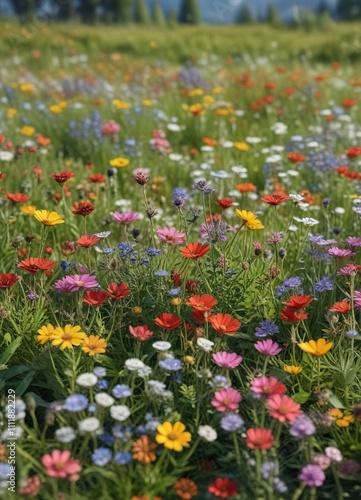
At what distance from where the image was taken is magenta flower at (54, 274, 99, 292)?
7.90 ft

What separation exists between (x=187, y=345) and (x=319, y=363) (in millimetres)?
505

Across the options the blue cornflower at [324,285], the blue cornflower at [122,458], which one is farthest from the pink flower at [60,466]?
the blue cornflower at [324,285]

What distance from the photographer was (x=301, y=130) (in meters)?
5.55

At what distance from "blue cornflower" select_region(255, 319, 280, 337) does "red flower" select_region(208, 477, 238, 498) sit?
673 mm

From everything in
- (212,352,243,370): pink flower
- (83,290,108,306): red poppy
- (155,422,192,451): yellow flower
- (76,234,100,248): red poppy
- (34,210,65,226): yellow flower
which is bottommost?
(155,422,192,451): yellow flower

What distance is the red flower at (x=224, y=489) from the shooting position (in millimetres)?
1802

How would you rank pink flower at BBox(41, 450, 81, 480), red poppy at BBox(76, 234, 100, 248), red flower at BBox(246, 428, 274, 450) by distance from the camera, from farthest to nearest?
red poppy at BBox(76, 234, 100, 248)
red flower at BBox(246, 428, 274, 450)
pink flower at BBox(41, 450, 81, 480)

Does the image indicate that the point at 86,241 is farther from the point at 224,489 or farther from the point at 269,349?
the point at 224,489

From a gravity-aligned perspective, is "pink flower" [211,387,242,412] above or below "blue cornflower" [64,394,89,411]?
below

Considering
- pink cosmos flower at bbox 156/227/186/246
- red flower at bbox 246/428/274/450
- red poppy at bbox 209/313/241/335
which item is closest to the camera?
red flower at bbox 246/428/274/450

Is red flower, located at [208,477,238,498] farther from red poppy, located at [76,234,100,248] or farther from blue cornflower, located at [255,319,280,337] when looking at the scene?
red poppy, located at [76,234,100,248]

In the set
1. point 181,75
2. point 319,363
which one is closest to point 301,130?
point 181,75

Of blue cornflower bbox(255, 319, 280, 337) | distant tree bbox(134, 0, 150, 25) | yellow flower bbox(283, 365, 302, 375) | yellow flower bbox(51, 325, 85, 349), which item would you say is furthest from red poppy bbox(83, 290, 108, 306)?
distant tree bbox(134, 0, 150, 25)

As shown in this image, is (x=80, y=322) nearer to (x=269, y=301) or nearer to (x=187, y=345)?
(x=187, y=345)
